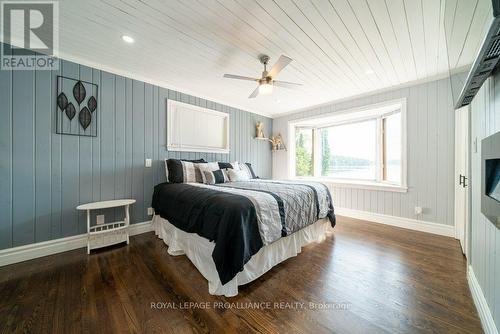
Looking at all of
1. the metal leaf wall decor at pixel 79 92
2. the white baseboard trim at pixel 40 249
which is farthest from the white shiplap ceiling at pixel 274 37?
the white baseboard trim at pixel 40 249

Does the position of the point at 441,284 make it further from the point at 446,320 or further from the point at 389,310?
the point at 389,310

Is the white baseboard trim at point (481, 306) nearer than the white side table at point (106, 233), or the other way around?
the white baseboard trim at point (481, 306)

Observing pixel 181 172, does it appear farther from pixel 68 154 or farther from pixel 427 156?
pixel 427 156

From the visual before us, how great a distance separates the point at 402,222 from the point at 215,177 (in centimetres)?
324

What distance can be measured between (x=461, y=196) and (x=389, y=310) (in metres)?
2.14

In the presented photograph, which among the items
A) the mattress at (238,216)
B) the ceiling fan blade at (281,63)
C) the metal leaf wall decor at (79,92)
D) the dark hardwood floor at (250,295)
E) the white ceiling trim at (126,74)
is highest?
the white ceiling trim at (126,74)

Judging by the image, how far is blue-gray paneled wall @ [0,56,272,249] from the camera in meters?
1.98

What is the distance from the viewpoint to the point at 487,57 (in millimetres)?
843

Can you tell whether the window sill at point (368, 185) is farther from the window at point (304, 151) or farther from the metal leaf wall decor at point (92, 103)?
the metal leaf wall decor at point (92, 103)

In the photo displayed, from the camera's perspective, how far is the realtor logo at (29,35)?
5.40 ft

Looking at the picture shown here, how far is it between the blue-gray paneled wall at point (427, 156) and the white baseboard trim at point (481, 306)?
1632 millimetres

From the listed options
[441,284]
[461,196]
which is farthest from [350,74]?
[441,284]

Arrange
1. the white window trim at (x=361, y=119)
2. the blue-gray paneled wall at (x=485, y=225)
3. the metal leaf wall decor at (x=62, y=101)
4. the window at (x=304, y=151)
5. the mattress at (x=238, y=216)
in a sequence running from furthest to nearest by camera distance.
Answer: the window at (x=304, y=151), the white window trim at (x=361, y=119), the metal leaf wall decor at (x=62, y=101), the mattress at (x=238, y=216), the blue-gray paneled wall at (x=485, y=225)

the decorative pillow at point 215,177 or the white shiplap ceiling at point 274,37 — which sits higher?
the white shiplap ceiling at point 274,37
